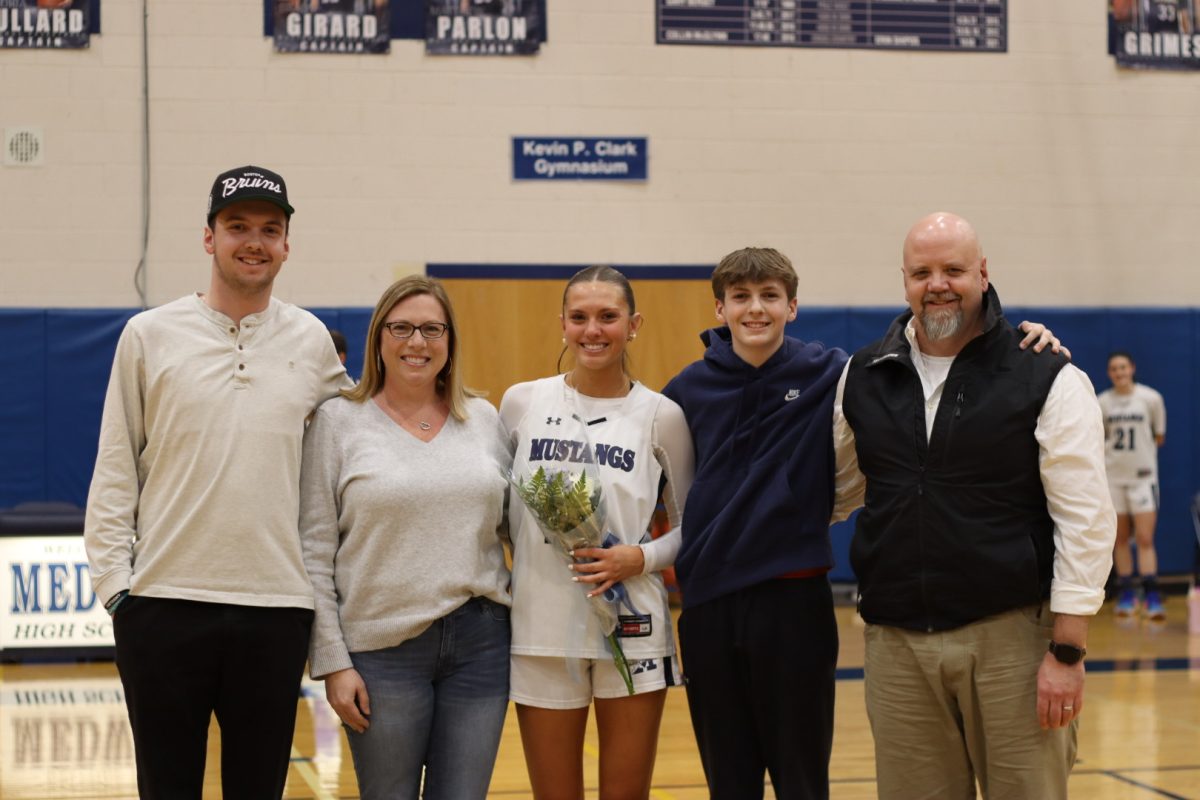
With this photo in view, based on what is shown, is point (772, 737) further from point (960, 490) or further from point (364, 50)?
point (364, 50)

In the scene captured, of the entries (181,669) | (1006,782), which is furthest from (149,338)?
(1006,782)

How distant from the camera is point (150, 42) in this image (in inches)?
384

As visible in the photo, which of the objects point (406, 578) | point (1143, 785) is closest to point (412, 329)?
point (406, 578)

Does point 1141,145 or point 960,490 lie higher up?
point 1141,145

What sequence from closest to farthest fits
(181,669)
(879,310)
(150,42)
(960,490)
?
(181,669) < (960,490) < (150,42) < (879,310)

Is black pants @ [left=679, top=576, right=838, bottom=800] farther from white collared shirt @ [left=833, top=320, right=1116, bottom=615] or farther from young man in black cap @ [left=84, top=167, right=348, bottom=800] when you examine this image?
young man in black cap @ [left=84, top=167, right=348, bottom=800]

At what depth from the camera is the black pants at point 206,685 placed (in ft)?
9.68

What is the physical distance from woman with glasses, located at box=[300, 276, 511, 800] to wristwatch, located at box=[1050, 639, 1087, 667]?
126 cm

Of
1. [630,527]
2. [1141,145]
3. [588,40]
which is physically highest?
[588,40]

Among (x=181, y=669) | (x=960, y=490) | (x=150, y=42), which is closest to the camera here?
(x=181, y=669)

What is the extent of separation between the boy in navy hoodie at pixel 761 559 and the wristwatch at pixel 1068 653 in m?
0.55

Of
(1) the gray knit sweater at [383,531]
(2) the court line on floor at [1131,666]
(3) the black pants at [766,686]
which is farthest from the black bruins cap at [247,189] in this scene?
(2) the court line on floor at [1131,666]

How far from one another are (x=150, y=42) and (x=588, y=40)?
10.5ft

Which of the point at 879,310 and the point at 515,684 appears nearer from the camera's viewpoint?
the point at 515,684
